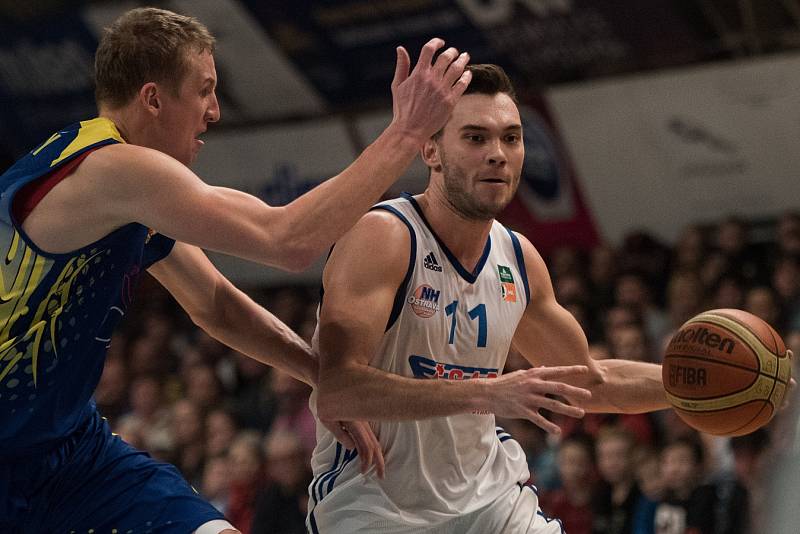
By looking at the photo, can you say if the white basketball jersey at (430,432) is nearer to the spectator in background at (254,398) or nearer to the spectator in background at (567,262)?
the spectator in background at (254,398)

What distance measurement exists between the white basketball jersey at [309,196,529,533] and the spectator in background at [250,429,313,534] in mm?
4983

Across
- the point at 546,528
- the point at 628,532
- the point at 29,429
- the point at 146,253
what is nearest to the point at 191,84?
the point at 146,253

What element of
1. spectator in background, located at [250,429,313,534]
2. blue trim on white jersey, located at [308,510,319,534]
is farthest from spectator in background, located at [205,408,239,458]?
blue trim on white jersey, located at [308,510,319,534]

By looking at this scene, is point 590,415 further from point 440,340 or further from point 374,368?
point 374,368

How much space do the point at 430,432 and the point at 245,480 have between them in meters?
6.10

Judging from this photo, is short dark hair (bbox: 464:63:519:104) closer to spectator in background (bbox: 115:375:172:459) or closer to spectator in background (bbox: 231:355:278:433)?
spectator in background (bbox: 231:355:278:433)

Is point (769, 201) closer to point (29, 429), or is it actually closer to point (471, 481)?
point (471, 481)

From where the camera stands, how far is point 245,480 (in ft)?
33.2

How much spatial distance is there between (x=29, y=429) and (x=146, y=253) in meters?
0.77

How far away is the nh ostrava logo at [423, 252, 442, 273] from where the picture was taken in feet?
14.3

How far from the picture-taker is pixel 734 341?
433 cm

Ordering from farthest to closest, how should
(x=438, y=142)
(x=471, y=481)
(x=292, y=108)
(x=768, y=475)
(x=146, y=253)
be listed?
(x=292, y=108) < (x=438, y=142) < (x=471, y=481) < (x=146, y=253) < (x=768, y=475)

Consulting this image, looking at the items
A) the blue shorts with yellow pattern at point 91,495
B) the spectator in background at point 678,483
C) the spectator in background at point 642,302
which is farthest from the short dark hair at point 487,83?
the spectator in background at point 642,302

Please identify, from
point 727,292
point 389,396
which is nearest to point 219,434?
point 727,292
